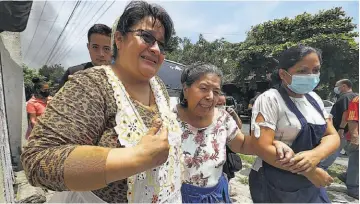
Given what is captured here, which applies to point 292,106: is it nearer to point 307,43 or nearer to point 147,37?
point 147,37

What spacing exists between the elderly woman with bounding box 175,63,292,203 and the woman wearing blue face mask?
0.13 m

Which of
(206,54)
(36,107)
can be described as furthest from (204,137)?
(206,54)

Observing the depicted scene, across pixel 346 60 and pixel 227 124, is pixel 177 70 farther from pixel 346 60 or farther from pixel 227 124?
pixel 346 60

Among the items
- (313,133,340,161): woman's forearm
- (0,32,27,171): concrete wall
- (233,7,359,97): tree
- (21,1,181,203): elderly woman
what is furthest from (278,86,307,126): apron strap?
(233,7,359,97): tree

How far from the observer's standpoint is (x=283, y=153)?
5.84 feet

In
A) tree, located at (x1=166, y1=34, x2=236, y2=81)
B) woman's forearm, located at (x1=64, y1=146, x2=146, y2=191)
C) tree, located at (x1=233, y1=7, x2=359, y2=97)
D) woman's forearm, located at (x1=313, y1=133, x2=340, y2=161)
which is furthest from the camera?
tree, located at (x1=166, y1=34, x2=236, y2=81)

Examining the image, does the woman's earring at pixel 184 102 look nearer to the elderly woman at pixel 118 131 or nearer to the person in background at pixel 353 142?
the elderly woman at pixel 118 131

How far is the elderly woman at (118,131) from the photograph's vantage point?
33.0 inches

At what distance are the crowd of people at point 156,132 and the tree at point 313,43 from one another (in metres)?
11.9

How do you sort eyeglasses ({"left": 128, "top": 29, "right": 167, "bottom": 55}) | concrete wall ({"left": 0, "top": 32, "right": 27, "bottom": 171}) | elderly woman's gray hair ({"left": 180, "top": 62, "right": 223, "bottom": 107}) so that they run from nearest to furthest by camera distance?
eyeglasses ({"left": 128, "top": 29, "right": 167, "bottom": 55}) → elderly woman's gray hair ({"left": 180, "top": 62, "right": 223, "bottom": 107}) → concrete wall ({"left": 0, "top": 32, "right": 27, "bottom": 171})

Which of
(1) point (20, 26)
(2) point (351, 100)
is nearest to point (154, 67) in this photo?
(1) point (20, 26)

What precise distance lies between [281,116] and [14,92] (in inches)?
179

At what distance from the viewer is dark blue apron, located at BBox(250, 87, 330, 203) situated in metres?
1.90

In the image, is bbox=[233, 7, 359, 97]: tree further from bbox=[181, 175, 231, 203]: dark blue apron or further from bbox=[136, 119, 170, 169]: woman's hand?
bbox=[136, 119, 170, 169]: woman's hand
